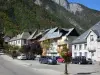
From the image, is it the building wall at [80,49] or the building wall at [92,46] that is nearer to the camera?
the building wall at [92,46]

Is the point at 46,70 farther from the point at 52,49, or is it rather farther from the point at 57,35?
the point at 52,49

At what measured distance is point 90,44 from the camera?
67.9 meters

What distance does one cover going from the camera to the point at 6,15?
196250 mm

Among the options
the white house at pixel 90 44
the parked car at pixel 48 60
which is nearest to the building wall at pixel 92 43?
the white house at pixel 90 44

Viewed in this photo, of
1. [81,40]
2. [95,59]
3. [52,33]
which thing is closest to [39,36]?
[52,33]

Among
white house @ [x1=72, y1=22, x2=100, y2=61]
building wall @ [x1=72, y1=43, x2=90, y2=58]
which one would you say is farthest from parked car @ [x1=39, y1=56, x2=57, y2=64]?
building wall @ [x1=72, y1=43, x2=90, y2=58]

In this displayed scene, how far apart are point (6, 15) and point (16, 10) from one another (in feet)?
24.6

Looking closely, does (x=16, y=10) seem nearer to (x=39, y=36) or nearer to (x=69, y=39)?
(x=39, y=36)

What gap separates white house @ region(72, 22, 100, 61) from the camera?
64.4 metres

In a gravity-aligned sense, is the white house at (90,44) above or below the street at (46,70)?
above

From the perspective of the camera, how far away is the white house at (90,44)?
64.4 metres

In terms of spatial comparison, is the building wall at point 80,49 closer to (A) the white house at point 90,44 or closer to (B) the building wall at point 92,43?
(A) the white house at point 90,44

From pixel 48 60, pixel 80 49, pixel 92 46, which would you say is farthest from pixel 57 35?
pixel 48 60

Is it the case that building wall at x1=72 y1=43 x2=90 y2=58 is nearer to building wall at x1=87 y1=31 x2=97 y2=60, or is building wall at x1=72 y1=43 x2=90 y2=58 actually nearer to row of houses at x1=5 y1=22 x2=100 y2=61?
row of houses at x1=5 y1=22 x2=100 y2=61
